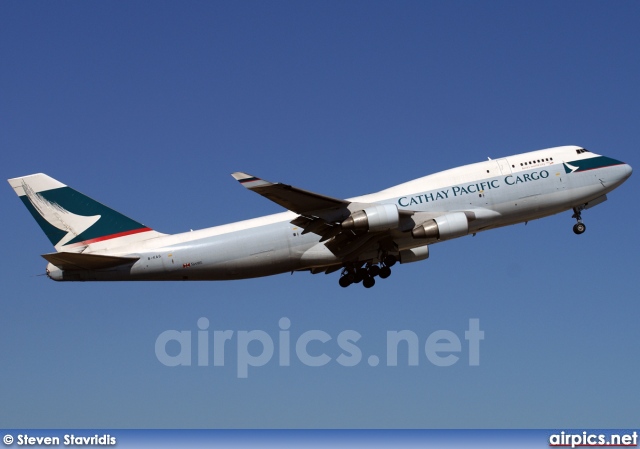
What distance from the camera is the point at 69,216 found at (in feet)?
154

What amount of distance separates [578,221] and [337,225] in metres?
13.7

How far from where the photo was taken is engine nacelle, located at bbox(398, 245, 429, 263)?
156ft

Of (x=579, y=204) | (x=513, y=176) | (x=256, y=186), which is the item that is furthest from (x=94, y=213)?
(x=579, y=204)

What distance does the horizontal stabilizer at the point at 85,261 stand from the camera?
1667 inches

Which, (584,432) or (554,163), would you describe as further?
(554,163)

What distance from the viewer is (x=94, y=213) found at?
154 feet

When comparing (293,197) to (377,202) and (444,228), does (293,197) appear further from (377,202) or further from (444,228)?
(444,228)

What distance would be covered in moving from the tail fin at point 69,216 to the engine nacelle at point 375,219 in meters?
10.9

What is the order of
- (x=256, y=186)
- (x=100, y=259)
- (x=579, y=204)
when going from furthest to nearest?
(x=579, y=204)
(x=100, y=259)
(x=256, y=186)

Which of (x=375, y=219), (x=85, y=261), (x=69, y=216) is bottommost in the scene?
(x=85, y=261)

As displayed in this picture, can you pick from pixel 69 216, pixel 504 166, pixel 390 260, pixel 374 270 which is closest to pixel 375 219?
pixel 390 260

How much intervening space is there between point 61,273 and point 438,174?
19670mm

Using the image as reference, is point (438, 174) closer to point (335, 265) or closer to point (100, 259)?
point (335, 265)

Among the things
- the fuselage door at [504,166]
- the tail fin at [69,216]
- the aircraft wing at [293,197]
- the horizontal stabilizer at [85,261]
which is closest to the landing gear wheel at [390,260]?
the aircraft wing at [293,197]
